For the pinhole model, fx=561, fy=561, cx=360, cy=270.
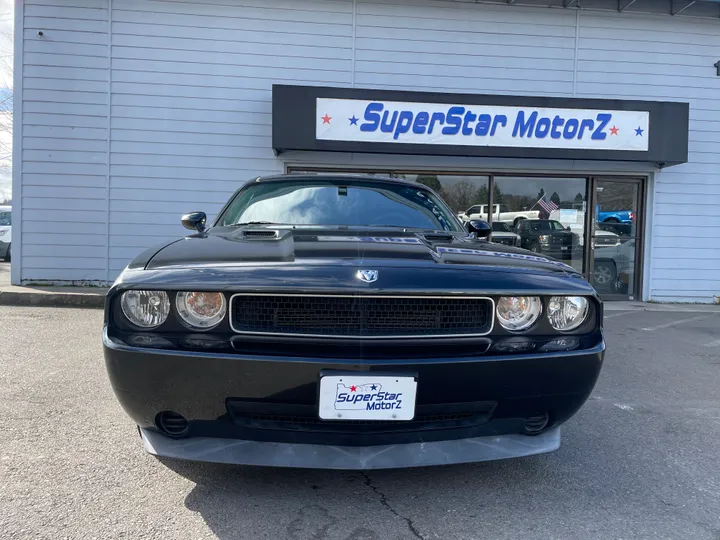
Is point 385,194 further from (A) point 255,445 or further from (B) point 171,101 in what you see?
(B) point 171,101

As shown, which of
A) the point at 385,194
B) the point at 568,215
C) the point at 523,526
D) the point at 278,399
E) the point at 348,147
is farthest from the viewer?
the point at 568,215

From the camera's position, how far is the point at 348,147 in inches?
331

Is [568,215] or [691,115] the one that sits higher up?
[691,115]

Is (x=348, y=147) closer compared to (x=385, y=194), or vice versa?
(x=385, y=194)

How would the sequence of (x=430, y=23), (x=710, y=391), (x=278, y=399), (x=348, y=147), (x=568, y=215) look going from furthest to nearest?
1. (x=568, y=215)
2. (x=430, y=23)
3. (x=348, y=147)
4. (x=710, y=391)
5. (x=278, y=399)

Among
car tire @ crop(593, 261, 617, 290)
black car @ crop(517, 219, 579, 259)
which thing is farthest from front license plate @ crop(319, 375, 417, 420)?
car tire @ crop(593, 261, 617, 290)

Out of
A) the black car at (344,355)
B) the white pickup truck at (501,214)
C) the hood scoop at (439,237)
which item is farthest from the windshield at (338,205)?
the white pickup truck at (501,214)

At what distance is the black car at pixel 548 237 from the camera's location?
9695 millimetres

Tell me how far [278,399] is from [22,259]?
325 inches

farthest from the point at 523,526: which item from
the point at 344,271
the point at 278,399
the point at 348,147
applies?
the point at 348,147

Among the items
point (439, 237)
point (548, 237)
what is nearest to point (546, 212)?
point (548, 237)

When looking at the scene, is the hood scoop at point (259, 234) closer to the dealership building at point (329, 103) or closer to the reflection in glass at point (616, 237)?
the dealership building at point (329, 103)

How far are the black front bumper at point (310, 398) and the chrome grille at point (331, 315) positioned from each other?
114 millimetres

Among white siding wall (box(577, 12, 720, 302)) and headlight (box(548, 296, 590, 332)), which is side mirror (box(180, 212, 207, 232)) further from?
white siding wall (box(577, 12, 720, 302))
